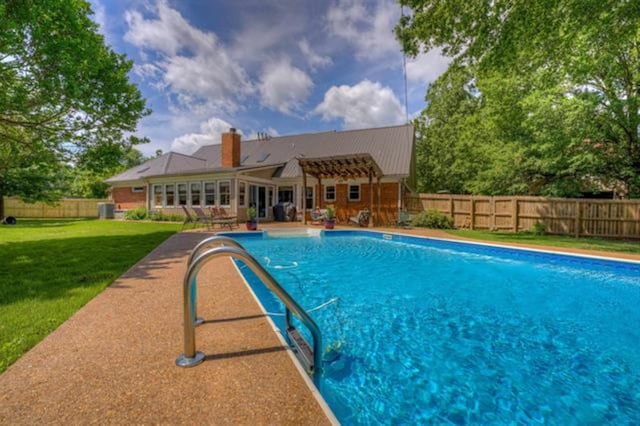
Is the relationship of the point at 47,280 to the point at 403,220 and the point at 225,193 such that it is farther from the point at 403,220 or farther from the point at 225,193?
the point at 403,220

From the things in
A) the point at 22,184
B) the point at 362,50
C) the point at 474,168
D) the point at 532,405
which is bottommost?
the point at 532,405

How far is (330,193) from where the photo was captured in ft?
61.4

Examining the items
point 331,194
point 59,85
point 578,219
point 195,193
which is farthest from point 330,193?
point 59,85

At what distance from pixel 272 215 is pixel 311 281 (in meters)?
13.2

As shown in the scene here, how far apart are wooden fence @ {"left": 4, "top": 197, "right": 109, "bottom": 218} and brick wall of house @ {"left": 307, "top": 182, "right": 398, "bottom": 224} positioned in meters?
21.2

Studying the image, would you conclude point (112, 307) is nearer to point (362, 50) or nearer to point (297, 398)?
point (297, 398)

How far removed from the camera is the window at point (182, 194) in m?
18.8

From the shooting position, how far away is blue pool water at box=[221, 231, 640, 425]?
8.32ft

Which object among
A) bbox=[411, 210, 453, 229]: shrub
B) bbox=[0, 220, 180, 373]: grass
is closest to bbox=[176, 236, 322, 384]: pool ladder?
bbox=[0, 220, 180, 373]: grass

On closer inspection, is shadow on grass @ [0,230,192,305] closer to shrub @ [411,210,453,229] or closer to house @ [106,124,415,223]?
house @ [106,124,415,223]

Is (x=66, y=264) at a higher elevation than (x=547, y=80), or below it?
below

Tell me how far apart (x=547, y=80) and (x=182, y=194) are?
2034 centimetres

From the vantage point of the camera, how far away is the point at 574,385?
2.82 meters

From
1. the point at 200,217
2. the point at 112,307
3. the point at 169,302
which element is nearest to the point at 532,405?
the point at 169,302
